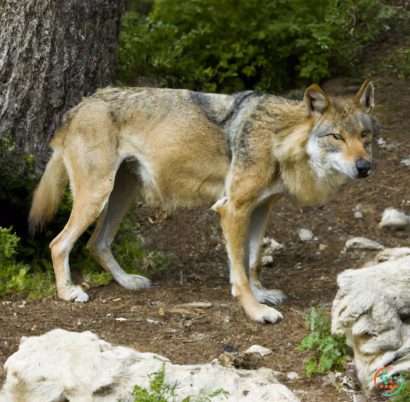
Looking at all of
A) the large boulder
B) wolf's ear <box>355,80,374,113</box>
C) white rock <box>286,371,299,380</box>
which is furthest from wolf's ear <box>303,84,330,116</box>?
white rock <box>286,371,299,380</box>

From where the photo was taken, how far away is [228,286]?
6691mm

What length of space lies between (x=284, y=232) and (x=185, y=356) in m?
3.67

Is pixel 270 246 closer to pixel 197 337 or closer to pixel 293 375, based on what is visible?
pixel 197 337

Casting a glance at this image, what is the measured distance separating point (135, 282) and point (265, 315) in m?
1.66

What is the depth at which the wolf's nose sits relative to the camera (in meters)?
5.34

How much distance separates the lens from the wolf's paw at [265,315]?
17.9 ft

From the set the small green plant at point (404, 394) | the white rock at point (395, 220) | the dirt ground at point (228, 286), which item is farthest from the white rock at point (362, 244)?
the small green plant at point (404, 394)

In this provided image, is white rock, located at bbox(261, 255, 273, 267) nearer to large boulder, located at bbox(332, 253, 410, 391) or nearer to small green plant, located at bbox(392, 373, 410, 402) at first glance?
large boulder, located at bbox(332, 253, 410, 391)

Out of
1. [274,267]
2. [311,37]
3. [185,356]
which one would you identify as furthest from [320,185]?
[311,37]

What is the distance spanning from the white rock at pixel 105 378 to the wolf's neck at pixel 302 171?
8.12ft

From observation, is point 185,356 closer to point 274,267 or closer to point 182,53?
point 274,267

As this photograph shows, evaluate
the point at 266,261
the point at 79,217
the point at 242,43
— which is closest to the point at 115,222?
the point at 79,217

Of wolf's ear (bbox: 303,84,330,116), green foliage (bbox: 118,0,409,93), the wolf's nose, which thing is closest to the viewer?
the wolf's nose

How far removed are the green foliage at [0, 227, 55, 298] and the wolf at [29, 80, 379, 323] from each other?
0.23 meters
